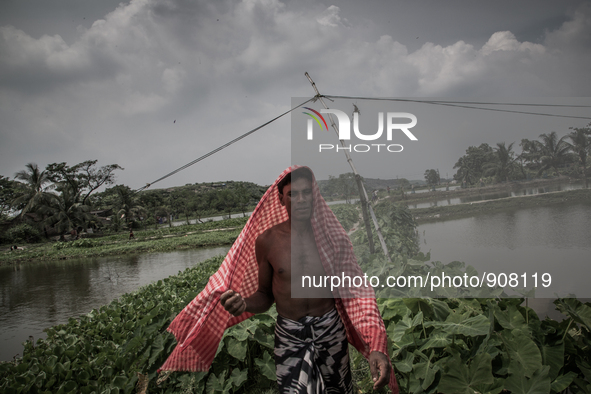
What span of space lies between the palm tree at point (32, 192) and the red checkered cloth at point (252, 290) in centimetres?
3407

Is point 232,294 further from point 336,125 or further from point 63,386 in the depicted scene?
point 63,386

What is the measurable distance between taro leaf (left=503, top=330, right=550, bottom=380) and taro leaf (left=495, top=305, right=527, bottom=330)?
3.5 inches

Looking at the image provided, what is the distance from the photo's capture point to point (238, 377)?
7.65 feet

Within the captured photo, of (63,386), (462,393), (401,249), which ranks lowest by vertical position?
(63,386)

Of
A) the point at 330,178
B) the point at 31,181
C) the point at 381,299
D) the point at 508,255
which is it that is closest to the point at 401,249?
the point at 381,299

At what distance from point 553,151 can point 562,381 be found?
1.33 meters

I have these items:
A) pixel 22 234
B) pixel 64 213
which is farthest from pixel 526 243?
pixel 22 234

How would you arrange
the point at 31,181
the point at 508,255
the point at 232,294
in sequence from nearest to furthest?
the point at 232,294 < the point at 508,255 < the point at 31,181

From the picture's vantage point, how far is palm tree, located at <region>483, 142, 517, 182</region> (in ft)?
7.04

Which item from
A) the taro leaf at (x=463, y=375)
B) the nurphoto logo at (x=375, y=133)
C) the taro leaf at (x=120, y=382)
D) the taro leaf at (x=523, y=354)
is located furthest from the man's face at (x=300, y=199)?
the taro leaf at (x=120, y=382)

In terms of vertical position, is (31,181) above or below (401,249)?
above

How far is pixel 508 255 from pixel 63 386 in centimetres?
313

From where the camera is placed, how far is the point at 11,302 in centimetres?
884

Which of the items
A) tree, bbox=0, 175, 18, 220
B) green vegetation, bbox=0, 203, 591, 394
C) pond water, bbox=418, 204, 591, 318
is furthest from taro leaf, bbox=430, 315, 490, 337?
tree, bbox=0, 175, 18, 220
